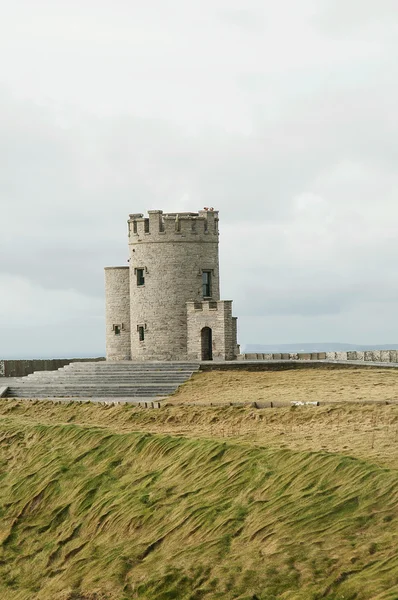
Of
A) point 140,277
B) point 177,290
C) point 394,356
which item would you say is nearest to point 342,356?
point 394,356

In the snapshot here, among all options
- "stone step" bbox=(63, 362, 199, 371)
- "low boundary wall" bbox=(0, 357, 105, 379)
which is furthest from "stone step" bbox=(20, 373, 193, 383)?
"low boundary wall" bbox=(0, 357, 105, 379)

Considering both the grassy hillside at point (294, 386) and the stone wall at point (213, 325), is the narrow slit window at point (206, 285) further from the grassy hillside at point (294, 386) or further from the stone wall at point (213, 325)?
the grassy hillside at point (294, 386)

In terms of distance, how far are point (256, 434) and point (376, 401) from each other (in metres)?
5.60

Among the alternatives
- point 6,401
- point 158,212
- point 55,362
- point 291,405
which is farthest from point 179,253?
point 291,405

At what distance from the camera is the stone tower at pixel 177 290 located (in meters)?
45.0

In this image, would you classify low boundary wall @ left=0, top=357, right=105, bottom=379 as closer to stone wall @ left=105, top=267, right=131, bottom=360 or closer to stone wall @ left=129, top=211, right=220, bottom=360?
stone wall @ left=105, top=267, right=131, bottom=360

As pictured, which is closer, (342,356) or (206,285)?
(206,285)

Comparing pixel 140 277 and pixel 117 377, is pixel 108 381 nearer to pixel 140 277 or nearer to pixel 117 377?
pixel 117 377

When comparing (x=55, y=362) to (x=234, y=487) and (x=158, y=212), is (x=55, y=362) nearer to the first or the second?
(x=158, y=212)

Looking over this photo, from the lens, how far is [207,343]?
45750 mm

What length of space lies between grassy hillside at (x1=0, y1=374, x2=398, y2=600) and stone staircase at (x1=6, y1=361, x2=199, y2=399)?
36.6 ft

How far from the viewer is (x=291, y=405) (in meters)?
26.1

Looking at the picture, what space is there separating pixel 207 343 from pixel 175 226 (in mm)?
5855

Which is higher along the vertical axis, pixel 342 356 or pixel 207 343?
pixel 207 343
